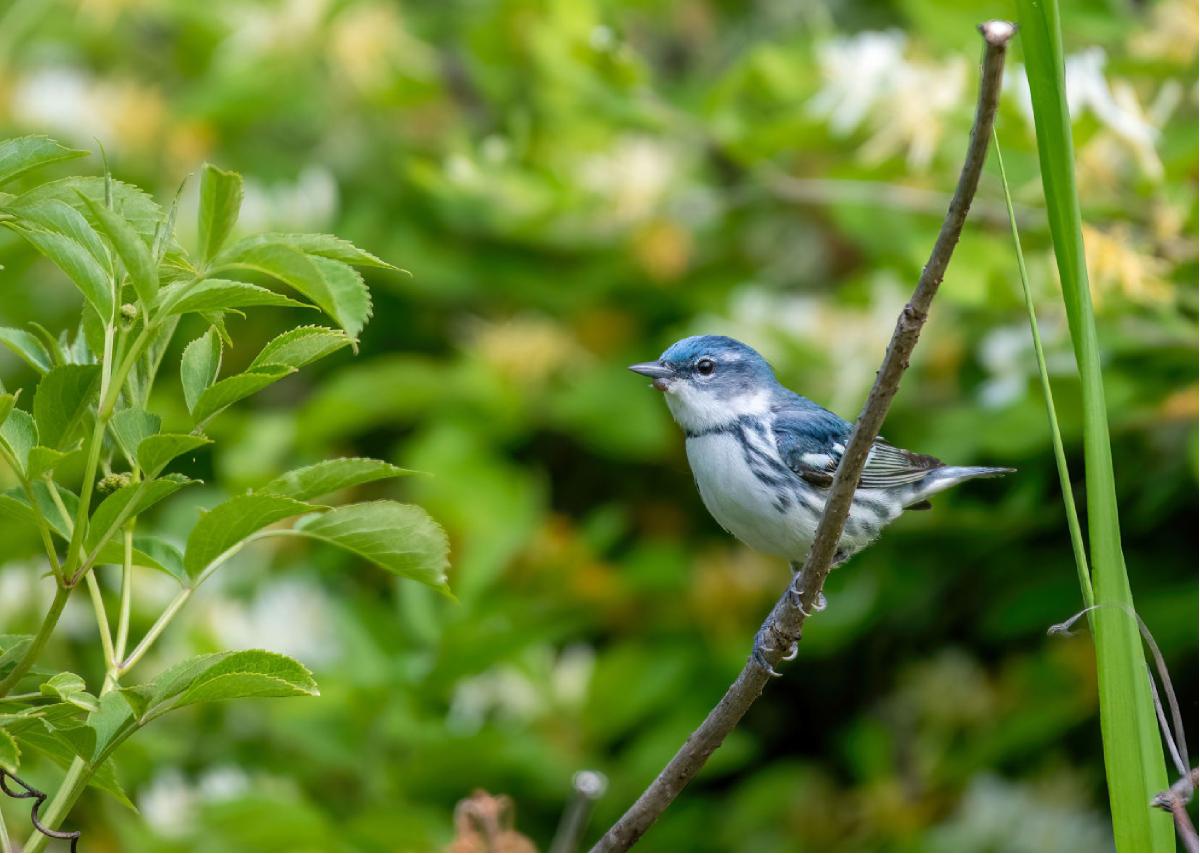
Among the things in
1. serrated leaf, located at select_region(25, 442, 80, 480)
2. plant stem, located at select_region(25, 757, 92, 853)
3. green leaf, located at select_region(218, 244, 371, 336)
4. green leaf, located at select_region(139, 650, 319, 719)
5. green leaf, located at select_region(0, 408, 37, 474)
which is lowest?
plant stem, located at select_region(25, 757, 92, 853)

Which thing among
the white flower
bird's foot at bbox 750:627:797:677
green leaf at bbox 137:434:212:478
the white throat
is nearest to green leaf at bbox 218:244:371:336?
green leaf at bbox 137:434:212:478

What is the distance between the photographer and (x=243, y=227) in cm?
288

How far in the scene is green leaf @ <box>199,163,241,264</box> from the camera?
2.78 ft

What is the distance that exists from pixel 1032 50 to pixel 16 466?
0.75 m

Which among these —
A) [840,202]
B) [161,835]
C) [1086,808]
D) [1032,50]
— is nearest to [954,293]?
[840,202]

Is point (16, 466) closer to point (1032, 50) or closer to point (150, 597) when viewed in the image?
point (1032, 50)

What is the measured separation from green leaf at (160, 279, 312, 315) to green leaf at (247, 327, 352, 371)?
63mm

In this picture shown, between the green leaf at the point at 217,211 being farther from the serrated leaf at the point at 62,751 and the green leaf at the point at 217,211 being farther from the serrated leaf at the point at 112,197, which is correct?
the serrated leaf at the point at 62,751

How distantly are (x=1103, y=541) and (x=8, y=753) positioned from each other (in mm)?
754

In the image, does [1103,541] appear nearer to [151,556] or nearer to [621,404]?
[151,556]

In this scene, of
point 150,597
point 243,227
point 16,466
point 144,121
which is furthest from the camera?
point 144,121

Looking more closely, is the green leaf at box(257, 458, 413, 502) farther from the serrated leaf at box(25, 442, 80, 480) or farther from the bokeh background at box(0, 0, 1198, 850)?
the bokeh background at box(0, 0, 1198, 850)

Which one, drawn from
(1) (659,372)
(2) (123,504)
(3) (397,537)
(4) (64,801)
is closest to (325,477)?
(3) (397,537)

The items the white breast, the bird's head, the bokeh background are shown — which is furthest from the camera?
the bokeh background
